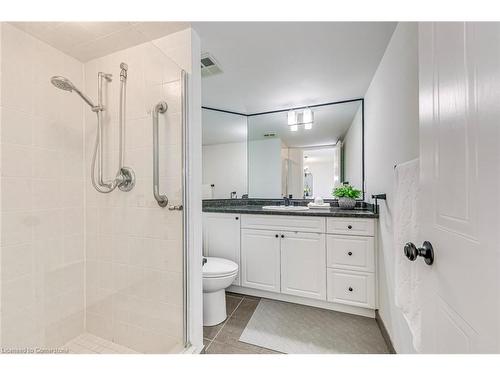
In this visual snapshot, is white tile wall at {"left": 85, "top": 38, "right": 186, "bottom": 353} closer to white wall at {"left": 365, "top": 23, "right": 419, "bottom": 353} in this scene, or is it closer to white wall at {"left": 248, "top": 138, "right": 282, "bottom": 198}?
A: white wall at {"left": 365, "top": 23, "right": 419, "bottom": 353}

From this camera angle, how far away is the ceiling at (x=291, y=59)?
4.11 ft

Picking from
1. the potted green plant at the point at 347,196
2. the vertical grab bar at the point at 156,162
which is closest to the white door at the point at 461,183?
the vertical grab bar at the point at 156,162

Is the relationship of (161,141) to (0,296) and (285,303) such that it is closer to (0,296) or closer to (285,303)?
(0,296)

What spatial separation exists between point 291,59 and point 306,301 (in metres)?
2.01

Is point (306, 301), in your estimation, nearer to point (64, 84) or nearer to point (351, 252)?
point (351, 252)

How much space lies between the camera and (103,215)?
1431 millimetres

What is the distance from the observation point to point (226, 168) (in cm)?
258

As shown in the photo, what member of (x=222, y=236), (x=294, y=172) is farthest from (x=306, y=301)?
(x=294, y=172)

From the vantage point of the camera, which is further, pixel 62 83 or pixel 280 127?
pixel 280 127

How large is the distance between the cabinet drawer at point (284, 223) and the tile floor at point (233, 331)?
2.30 feet

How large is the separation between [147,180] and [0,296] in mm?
905

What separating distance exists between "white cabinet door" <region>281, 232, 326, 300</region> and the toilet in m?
0.52
